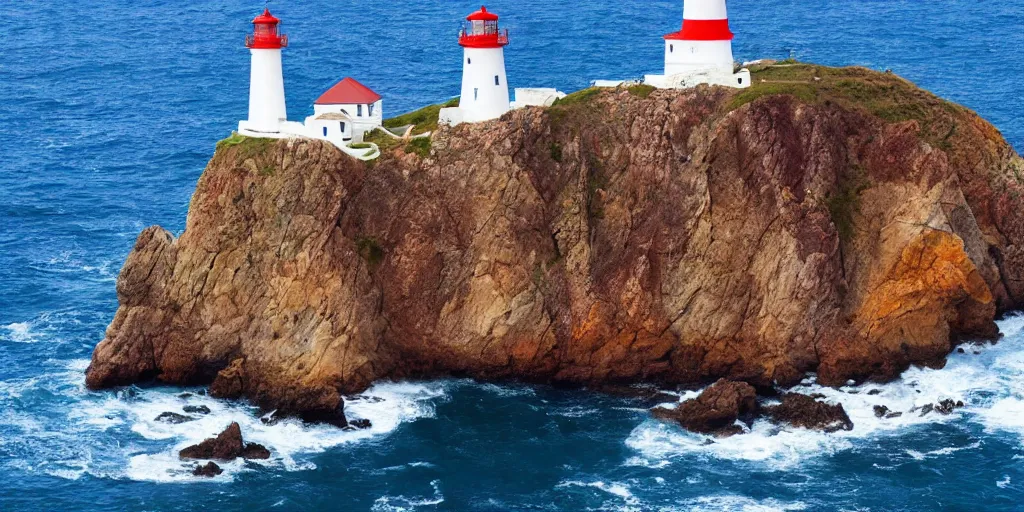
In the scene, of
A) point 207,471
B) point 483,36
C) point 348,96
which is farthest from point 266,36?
point 207,471

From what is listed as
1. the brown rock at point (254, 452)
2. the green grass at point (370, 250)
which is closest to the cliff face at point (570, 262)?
the green grass at point (370, 250)

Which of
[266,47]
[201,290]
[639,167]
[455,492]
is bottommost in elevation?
[455,492]

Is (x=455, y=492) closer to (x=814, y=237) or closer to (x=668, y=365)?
(x=668, y=365)

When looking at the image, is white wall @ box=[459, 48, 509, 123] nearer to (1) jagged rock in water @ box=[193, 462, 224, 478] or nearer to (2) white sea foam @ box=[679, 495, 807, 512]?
(1) jagged rock in water @ box=[193, 462, 224, 478]

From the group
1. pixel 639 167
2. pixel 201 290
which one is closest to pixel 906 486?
pixel 639 167

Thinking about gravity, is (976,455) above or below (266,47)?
below

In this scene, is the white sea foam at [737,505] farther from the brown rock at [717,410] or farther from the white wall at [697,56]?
the white wall at [697,56]
